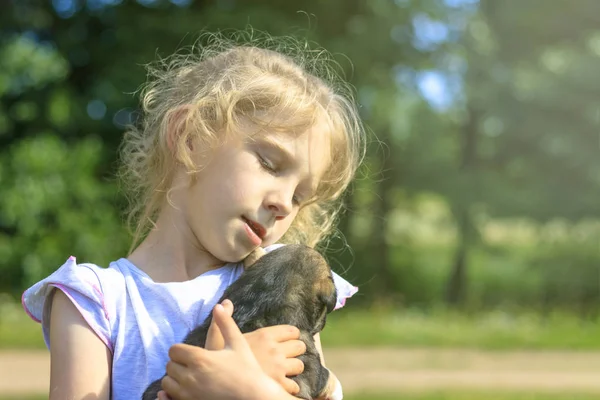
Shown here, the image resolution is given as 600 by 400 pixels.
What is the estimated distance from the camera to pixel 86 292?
8.79 ft

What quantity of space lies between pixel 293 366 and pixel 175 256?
0.65 m

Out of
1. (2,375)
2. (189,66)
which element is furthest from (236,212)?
(2,375)

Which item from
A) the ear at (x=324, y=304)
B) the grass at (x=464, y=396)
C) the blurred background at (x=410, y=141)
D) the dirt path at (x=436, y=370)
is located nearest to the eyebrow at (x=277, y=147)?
the ear at (x=324, y=304)

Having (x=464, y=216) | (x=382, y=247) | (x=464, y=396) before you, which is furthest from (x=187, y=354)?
(x=382, y=247)

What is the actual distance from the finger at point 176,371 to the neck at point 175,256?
51 centimetres

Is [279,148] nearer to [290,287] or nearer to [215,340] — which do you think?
[290,287]

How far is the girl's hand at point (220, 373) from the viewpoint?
2402 mm

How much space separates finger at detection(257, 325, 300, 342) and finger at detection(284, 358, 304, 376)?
0.24 feet

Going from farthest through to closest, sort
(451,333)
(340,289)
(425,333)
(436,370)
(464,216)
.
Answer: (464,216) < (451,333) < (425,333) < (436,370) < (340,289)

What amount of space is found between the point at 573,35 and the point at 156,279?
17532 mm

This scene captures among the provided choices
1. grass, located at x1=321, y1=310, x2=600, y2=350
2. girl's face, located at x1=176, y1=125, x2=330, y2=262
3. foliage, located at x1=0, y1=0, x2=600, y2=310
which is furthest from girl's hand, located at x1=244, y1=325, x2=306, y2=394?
foliage, located at x1=0, y1=0, x2=600, y2=310

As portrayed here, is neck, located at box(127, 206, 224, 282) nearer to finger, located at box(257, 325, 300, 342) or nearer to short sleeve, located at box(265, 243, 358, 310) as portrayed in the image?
short sleeve, located at box(265, 243, 358, 310)

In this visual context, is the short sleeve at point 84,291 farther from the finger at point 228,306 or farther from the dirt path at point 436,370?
the dirt path at point 436,370

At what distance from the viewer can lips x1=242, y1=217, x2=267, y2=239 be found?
2.80 m
